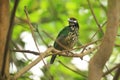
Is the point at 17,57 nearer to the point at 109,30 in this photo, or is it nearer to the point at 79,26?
the point at 79,26

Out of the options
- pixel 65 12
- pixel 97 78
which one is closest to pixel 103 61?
pixel 97 78

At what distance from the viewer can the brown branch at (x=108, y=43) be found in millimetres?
718

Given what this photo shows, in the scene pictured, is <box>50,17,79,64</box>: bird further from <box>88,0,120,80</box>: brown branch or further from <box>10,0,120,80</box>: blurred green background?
<box>88,0,120,80</box>: brown branch

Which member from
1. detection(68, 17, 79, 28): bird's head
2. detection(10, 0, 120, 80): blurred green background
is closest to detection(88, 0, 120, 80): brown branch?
detection(10, 0, 120, 80): blurred green background

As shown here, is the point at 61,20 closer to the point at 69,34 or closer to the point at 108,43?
the point at 69,34

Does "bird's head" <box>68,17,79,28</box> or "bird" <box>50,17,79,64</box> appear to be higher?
"bird's head" <box>68,17,79,28</box>

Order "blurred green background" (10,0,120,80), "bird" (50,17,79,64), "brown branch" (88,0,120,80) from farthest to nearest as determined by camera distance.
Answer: "bird" (50,17,79,64) → "blurred green background" (10,0,120,80) → "brown branch" (88,0,120,80)

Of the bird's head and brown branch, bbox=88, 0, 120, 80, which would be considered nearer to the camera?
brown branch, bbox=88, 0, 120, 80

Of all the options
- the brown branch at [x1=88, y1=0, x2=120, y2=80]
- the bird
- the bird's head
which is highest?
the brown branch at [x1=88, y1=0, x2=120, y2=80]

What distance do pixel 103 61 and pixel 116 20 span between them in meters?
0.10

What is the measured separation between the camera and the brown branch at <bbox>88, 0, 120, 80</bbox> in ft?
2.35

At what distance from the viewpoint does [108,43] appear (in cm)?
76

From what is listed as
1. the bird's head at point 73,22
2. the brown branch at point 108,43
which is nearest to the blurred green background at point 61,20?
the bird's head at point 73,22

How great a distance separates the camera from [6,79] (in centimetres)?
80
